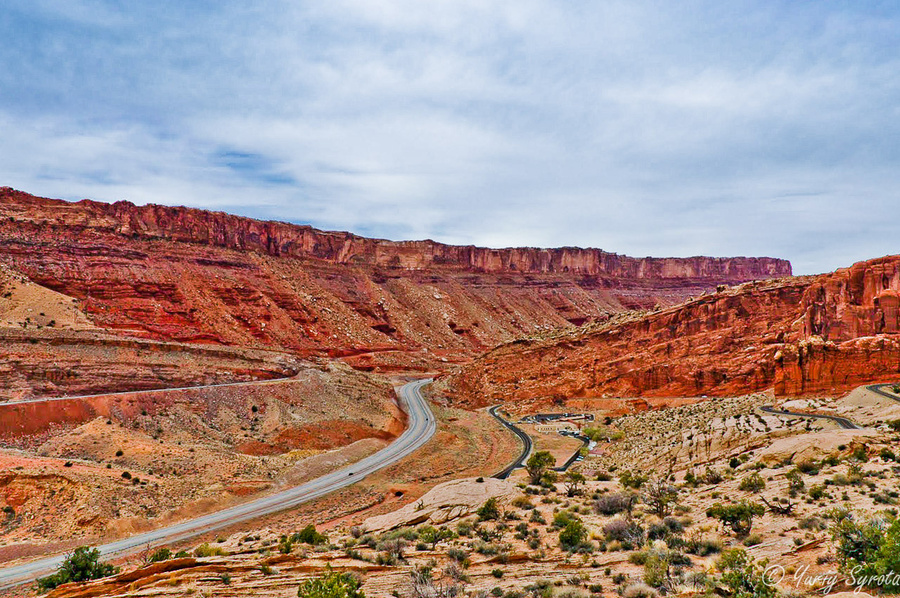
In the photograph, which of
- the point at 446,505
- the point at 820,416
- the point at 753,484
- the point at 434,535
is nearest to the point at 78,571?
the point at 434,535

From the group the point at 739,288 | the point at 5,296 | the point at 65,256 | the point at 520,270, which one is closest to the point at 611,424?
the point at 739,288

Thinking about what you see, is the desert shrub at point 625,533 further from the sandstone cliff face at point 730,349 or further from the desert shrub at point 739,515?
the sandstone cliff face at point 730,349

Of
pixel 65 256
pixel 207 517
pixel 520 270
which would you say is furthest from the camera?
pixel 520 270

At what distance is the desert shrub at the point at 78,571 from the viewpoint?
15812 mm

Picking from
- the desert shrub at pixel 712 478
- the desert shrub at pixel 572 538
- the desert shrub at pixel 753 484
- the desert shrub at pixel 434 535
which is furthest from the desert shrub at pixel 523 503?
the desert shrub at pixel 712 478

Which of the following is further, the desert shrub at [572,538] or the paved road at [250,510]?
the paved road at [250,510]

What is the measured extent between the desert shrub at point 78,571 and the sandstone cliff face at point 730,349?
43.4 meters

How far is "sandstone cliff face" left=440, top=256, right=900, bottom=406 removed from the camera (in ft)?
123

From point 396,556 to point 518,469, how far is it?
21646mm

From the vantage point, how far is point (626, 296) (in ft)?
463

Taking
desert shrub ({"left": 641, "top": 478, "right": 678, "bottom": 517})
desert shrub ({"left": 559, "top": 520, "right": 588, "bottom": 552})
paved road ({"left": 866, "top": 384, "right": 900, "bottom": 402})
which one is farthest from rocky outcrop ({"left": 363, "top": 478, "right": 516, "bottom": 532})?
paved road ({"left": 866, "top": 384, "right": 900, "bottom": 402})

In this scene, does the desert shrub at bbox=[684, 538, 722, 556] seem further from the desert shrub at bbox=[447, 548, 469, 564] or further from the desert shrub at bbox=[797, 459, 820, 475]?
the desert shrub at bbox=[797, 459, 820, 475]

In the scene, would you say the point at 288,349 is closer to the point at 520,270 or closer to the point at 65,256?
the point at 65,256

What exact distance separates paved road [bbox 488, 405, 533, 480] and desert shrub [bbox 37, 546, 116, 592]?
21.0m
